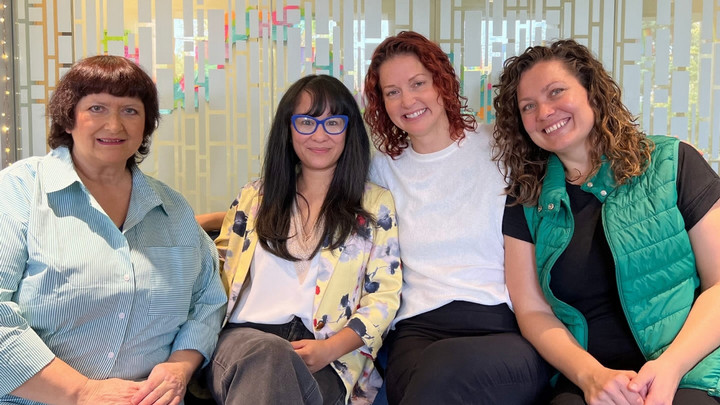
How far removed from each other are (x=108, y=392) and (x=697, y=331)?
5.51ft

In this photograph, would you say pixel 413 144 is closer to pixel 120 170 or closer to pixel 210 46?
pixel 120 170

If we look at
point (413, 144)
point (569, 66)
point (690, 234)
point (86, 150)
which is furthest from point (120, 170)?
point (690, 234)

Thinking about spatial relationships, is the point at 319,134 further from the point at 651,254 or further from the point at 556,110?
the point at 651,254

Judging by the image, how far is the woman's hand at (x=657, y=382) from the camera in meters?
1.59

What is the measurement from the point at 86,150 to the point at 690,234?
1893 mm

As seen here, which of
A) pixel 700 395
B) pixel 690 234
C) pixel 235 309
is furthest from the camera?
pixel 235 309

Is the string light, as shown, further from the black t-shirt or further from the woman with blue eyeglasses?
the black t-shirt

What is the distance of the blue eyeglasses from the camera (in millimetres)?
2242

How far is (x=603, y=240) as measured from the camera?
1.93m

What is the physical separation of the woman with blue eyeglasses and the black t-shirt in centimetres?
60

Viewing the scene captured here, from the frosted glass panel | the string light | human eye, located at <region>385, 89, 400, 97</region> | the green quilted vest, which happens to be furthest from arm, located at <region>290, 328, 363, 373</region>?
the string light

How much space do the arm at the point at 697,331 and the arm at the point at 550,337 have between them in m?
0.06

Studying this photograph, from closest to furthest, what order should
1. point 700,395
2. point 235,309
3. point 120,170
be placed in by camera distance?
1. point 700,395
2. point 120,170
3. point 235,309

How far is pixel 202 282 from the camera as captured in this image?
6.78 feet
